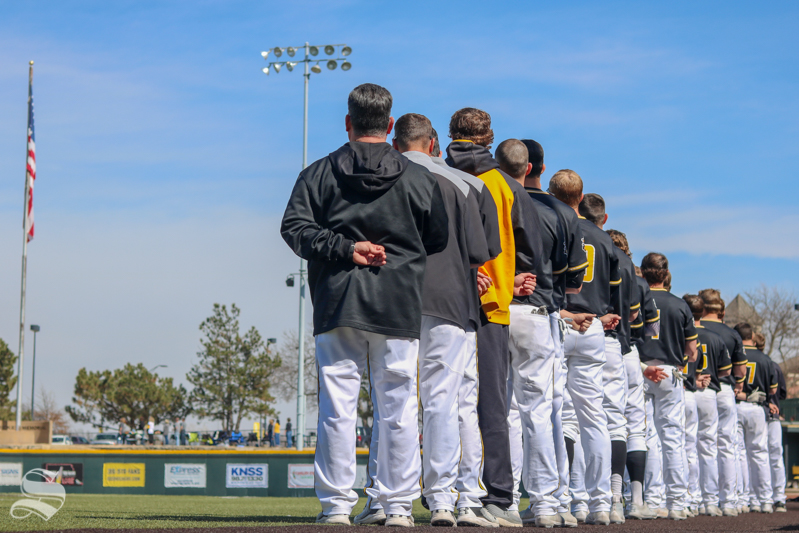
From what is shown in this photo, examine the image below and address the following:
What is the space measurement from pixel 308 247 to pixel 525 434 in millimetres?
2287

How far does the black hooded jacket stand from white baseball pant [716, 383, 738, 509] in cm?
765

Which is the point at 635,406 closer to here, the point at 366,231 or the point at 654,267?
the point at 654,267

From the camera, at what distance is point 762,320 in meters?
60.7

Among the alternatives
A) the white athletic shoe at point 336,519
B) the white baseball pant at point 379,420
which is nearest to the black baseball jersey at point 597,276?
the white baseball pant at point 379,420

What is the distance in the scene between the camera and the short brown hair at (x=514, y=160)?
619 centimetres

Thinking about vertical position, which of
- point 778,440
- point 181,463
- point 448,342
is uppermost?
point 448,342

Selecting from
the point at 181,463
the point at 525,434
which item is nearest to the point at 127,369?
the point at 181,463

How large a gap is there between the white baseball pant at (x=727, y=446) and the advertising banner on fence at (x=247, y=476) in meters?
11.6

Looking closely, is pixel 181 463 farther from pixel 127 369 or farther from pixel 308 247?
pixel 127 369

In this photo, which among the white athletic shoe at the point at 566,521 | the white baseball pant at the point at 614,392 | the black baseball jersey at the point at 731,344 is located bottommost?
the white athletic shoe at the point at 566,521

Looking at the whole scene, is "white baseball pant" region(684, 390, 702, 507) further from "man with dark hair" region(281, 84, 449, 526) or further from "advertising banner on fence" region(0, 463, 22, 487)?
"advertising banner on fence" region(0, 463, 22, 487)

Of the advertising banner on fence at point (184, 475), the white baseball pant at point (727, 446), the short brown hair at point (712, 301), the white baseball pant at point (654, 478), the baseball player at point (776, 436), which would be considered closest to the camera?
the white baseball pant at point (654, 478)

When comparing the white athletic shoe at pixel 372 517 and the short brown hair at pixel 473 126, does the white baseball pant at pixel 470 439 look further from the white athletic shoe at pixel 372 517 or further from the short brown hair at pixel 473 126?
the short brown hair at pixel 473 126

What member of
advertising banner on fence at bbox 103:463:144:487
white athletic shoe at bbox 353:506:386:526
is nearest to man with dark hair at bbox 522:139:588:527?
white athletic shoe at bbox 353:506:386:526
